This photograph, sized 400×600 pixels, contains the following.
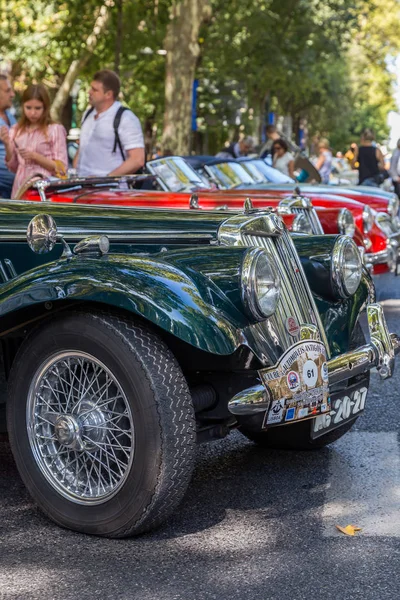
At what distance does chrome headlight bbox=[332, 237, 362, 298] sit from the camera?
15.6 feet

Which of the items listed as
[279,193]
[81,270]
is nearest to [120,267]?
[81,270]

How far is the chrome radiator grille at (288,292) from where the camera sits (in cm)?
417

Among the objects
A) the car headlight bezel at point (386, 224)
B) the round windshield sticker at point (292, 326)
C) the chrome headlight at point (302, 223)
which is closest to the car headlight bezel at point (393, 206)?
the car headlight bezel at point (386, 224)

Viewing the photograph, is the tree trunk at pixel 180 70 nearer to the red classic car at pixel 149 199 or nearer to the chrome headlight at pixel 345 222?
the red classic car at pixel 149 199

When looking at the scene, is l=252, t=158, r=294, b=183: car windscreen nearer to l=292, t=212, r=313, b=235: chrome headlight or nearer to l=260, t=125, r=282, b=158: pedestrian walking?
l=292, t=212, r=313, b=235: chrome headlight

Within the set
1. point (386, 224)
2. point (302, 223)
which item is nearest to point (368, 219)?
point (386, 224)

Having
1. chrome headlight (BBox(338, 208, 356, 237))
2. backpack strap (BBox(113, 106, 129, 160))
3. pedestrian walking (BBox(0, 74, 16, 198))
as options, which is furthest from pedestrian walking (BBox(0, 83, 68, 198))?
chrome headlight (BBox(338, 208, 356, 237))

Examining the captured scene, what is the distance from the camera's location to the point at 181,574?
3521 millimetres

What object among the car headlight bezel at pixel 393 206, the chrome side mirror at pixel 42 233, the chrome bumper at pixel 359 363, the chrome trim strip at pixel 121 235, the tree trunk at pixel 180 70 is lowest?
the chrome bumper at pixel 359 363

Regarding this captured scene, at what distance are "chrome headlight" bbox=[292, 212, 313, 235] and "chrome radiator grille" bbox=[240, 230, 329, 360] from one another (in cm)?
320

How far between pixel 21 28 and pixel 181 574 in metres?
22.7

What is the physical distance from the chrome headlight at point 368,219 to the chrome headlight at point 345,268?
510 cm

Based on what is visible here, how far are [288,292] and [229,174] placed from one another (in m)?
8.02

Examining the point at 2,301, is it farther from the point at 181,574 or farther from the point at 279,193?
the point at 279,193
